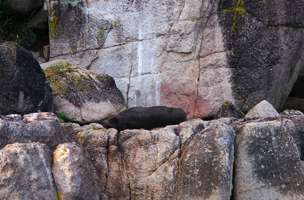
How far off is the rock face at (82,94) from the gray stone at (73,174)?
6.30 ft

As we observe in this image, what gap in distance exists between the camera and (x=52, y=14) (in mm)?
9508

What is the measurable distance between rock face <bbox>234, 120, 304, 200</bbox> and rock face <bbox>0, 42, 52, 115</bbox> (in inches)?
90.0

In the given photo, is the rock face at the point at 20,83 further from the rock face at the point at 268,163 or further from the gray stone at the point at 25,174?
the rock face at the point at 268,163

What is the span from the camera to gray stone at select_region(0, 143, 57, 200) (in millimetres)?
5305

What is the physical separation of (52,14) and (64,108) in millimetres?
2232

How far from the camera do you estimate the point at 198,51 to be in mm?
8742

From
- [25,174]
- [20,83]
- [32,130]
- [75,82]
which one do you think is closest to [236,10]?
[75,82]

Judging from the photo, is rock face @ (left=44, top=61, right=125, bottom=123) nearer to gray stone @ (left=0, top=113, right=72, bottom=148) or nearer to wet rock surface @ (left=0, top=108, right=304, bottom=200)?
wet rock surface @ (left=0, top=108, right=304, bottom=200)

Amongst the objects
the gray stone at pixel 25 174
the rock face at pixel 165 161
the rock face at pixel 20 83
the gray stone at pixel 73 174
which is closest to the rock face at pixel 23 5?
the rock face at pixel 20 83

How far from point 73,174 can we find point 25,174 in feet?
1.38

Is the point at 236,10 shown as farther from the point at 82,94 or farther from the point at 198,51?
the point at 82,94

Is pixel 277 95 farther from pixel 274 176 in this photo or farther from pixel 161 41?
pixel 274 176

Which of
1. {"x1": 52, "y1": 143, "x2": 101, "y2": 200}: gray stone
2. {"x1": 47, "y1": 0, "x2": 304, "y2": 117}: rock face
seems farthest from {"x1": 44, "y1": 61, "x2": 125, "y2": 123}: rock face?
{"x1": 52, "y1": 143, "x2": 101, "y2": 200}: gray stone

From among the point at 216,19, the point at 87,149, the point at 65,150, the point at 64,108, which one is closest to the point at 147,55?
the point at 216,19
